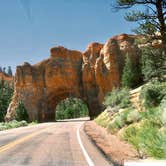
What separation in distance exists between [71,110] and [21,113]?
4791 centimetres

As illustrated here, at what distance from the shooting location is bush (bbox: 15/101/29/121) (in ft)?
210

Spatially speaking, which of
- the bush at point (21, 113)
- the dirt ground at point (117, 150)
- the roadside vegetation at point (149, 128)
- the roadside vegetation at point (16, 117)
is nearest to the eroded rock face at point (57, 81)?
the bush at point (21, 113)

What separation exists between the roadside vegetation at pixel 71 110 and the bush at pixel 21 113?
43.2 m

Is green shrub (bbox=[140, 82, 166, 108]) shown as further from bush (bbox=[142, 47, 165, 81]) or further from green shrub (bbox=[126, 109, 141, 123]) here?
green shrub (bbox=[126, 109, 141, 123])

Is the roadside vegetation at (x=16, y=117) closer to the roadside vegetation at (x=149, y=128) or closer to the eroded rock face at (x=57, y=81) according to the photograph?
the eroded rock face at (x=57, y=81)

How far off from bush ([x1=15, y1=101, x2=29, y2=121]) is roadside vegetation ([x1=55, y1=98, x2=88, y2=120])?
43183 mm

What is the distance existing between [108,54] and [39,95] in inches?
746

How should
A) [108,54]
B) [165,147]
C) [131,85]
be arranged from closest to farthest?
1. [165,147]
2. [131,85]
3. [108,54]

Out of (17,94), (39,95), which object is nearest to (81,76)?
(39,95)

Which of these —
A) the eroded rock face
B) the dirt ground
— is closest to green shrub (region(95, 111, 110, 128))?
the dirt ground

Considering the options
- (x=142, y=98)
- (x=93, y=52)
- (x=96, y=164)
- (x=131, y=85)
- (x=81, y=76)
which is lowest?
(x=96, y=164)

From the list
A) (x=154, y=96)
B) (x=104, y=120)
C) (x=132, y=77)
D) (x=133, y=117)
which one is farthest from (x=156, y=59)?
(x=132, y=77)

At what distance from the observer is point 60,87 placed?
218 feet

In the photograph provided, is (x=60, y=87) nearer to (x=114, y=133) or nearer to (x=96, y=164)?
(x=114, y=133)
